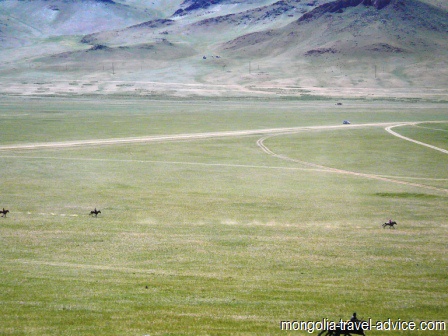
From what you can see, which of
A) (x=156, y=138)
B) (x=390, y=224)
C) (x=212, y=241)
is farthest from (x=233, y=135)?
(x=212, y=241)

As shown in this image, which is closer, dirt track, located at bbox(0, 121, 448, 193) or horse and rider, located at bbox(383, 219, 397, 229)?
horse and rider, located at bbox(383, 219, 397, 229)

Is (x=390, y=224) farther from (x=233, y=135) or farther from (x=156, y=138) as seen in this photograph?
(x=233, y=135)

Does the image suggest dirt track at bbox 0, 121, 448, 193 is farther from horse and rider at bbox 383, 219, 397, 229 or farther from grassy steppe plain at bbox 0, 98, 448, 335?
horse and rider at bbox 383, 219, 397, 229

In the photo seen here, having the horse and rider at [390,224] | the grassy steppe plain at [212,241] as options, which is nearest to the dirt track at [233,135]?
the grassy steppe plain at [212,241]

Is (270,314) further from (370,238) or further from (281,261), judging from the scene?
(370,238)

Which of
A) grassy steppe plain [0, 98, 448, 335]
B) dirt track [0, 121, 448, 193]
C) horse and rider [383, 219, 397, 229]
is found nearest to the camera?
grassy steppe plain [0, 98, 448, 335]

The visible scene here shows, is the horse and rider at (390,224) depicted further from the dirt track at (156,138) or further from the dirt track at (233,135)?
the dirt track at (156,138)

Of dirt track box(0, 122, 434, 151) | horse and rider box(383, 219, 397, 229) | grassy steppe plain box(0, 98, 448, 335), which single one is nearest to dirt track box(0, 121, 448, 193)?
dirt track box(0, 122, 434, 151)

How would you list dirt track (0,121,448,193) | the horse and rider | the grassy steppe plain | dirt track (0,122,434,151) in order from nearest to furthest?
1. the grassy steppe plain
2. the horse and rider
3. dirt track (0,121,448,193)
4. dirt track (0,122,434,151)

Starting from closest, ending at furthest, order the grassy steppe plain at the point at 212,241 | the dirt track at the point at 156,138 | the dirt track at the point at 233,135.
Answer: the grassy steppe plain at the point at 212,241, the dirt track at the point at 233,135, the dirt track at the point at 156,138
